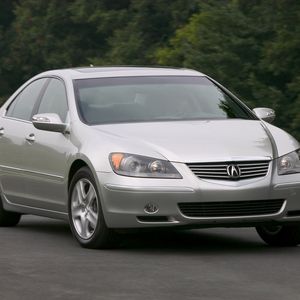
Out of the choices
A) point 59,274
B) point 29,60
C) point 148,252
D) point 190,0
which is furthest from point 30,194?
point 29,60

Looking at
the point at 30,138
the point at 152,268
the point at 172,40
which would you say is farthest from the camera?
the point at 172,40

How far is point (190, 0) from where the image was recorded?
218 ft

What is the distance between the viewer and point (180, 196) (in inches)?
388

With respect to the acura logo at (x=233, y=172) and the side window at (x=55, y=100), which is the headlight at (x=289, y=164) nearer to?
the acura logo at (x=233, y=172)

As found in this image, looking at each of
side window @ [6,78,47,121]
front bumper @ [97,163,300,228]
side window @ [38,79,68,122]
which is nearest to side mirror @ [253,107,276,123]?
front bumper @ [97,163,300,228]

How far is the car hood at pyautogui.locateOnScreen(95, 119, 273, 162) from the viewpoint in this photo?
32.6 feet

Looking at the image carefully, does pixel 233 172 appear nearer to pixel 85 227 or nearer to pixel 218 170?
pixel 218 170

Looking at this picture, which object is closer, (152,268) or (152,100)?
(152,268)

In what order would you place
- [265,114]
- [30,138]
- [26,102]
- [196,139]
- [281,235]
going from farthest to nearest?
1. [26,102]
2. [30,138]
3. [265,114]
4. [281,235]
5. [196,139]

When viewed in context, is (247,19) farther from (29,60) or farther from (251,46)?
(29,60)

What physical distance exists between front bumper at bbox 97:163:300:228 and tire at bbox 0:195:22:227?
2.72m

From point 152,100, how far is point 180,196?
5.12 ft

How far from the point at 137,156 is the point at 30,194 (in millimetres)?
1993

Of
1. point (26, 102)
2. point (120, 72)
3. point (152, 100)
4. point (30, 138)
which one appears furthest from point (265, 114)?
point (26, 102)
